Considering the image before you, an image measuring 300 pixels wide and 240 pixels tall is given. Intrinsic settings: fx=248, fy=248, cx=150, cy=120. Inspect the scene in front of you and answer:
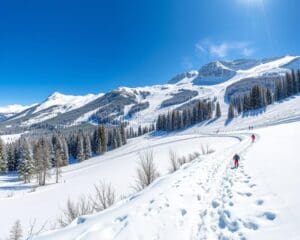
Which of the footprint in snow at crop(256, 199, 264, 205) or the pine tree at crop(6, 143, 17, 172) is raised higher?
the footprint in snow at crop(256, 199, 264, 205)

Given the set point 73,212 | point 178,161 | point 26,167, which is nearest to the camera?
point 73,212

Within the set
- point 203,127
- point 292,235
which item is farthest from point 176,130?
point 292,235

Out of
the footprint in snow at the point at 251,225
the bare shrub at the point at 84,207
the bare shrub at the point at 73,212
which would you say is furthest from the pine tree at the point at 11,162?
the footprint in snow at the point at 251,225

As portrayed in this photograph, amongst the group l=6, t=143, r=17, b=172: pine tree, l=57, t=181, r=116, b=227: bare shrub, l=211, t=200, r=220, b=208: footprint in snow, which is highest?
l=211, t=200, r=220, b=208: footprint in snow

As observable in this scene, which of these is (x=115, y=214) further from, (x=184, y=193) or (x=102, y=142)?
(x=102, y=142)

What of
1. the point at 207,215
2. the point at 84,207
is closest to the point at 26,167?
the point at 84,207

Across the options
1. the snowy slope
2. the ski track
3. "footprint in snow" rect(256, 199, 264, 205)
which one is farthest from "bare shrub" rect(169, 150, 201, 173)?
"footprint in snow" rect(256, 199, 264, 205)

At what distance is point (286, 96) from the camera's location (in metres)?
111

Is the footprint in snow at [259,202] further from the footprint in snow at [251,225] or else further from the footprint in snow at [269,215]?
the footprint in snow at [251,225]

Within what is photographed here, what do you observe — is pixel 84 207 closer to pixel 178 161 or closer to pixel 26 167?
pixel 178 161

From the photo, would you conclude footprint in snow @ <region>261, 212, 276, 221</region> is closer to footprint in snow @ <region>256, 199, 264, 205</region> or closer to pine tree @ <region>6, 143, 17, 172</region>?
footprint in snow @ <region>256, 199, 264, 205</region>

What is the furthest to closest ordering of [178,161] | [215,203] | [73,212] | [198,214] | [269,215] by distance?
[178,161] → [73,212] → [215,203] → [198,214] → [269,215]

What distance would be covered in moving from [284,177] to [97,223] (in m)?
9.68

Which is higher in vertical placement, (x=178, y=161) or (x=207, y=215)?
(x=207, y=215)
